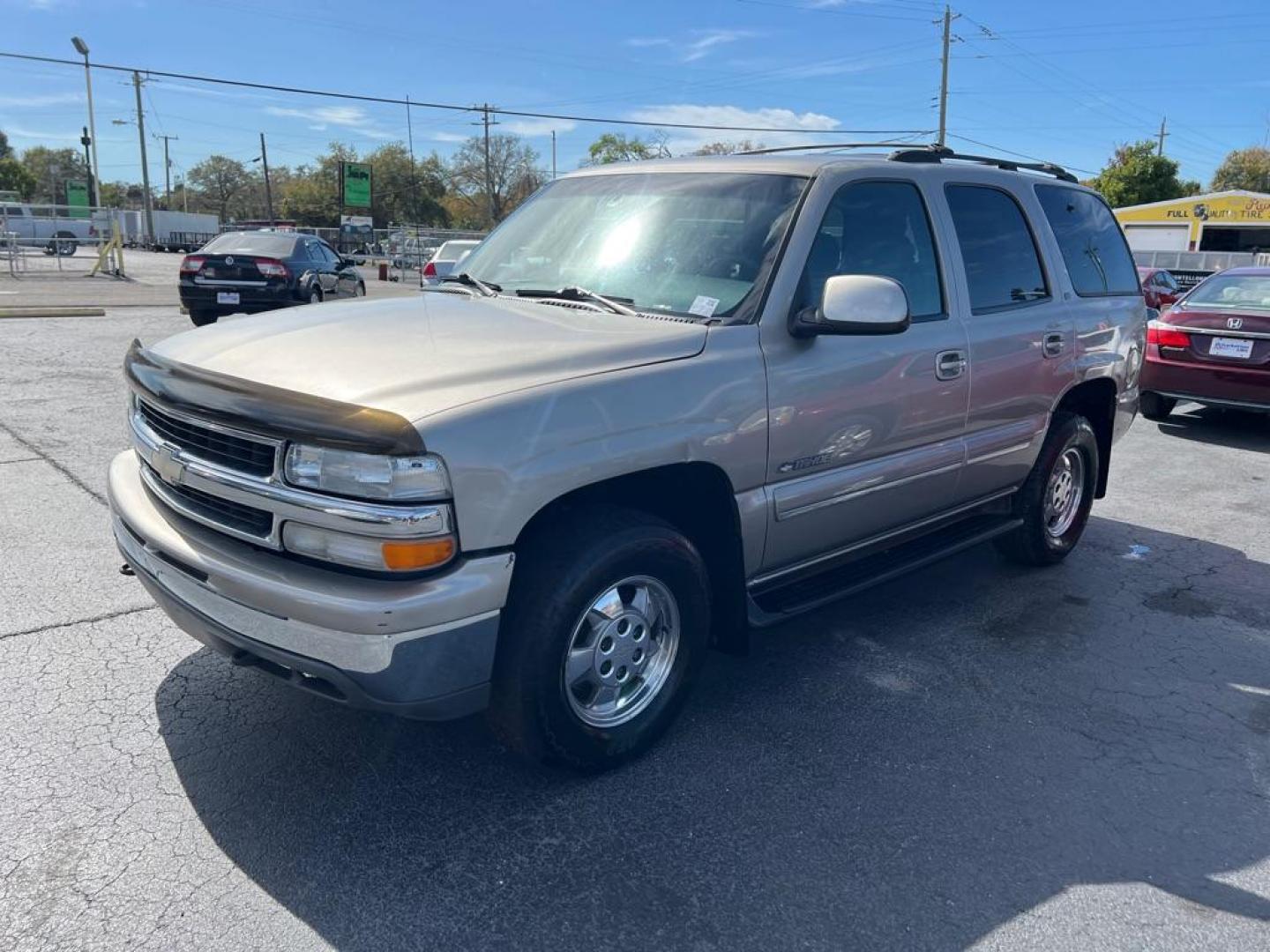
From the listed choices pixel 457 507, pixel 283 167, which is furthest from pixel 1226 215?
pixel 283 167

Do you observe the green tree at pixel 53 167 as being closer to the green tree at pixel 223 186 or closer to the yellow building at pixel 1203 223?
the green tree at pixel 223 186

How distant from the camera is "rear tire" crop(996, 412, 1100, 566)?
514 cm

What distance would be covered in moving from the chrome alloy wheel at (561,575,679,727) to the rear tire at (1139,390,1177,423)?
829 cm

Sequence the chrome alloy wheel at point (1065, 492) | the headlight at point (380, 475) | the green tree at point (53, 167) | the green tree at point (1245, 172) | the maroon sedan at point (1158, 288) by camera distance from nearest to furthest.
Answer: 1. the headlight at point (380, 475)
2. the chrome alloy wheel at point (1065, 492)
3. the maroon sedan at point (1158, 288)
4. the green tree at point (1245, 172)
5. the green tree at point (53, 167)

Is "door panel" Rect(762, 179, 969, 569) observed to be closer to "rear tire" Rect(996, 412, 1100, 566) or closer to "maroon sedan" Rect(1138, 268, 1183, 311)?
"rear tire" Rect(996, 412, 1100, 566)

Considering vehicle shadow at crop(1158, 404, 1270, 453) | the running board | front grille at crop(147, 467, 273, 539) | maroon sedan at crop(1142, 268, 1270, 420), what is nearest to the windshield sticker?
the running board

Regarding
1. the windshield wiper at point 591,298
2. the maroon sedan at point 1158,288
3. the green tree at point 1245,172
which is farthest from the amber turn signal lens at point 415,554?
the green tree at point 1245,172

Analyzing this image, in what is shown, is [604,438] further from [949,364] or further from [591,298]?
[949,364]

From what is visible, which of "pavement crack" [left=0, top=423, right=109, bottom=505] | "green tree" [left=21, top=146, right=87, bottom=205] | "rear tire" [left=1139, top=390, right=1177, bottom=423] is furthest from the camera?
"green tree" [left=21, top=146, right=87, bottom=205]

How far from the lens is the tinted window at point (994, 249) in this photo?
441cm

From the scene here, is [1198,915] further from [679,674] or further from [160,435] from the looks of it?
[160,435]

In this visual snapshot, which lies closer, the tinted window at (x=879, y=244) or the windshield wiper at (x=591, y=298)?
the windshield wiper at (x=591, y=298)

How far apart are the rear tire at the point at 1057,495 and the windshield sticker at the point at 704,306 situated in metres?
2.50

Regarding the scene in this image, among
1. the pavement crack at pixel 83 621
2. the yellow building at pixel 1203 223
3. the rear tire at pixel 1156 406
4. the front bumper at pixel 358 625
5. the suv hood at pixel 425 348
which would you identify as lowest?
the pavement crack at pixel 83 621
